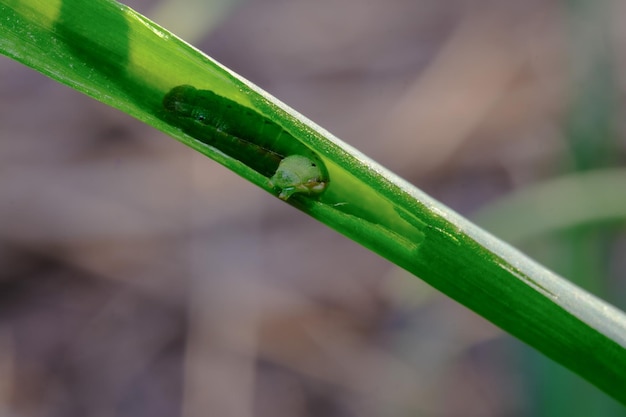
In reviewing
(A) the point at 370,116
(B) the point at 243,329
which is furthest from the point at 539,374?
(A) the point at 370,116

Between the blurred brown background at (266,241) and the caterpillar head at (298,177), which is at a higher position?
the caterpillar head at (298,177)

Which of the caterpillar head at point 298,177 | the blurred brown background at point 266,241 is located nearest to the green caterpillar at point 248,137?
the caterpillar head at point 298,177

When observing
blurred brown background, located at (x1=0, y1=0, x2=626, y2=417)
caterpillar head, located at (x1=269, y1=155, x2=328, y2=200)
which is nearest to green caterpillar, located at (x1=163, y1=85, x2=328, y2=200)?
caterpillar head, located at (x1=269, y1=155, x2=328, y2=200)

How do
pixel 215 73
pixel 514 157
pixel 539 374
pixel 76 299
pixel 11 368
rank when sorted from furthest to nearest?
pixel 514 157, pixel 76 299, pixel 11 368, pixel 539 374, pixel 215 73

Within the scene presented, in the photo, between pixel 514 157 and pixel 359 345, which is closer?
pixel 359 345

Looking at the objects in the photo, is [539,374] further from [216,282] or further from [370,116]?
[370,116]

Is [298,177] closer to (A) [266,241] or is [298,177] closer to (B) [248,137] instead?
(B) [248,137]

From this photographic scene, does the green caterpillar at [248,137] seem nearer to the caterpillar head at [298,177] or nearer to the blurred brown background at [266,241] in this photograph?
the caterpillar head at [298,177]

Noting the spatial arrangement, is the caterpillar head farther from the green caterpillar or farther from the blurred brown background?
the blurred brown background

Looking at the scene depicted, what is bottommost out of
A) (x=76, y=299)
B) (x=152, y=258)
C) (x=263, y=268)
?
(x=76, y=299)
